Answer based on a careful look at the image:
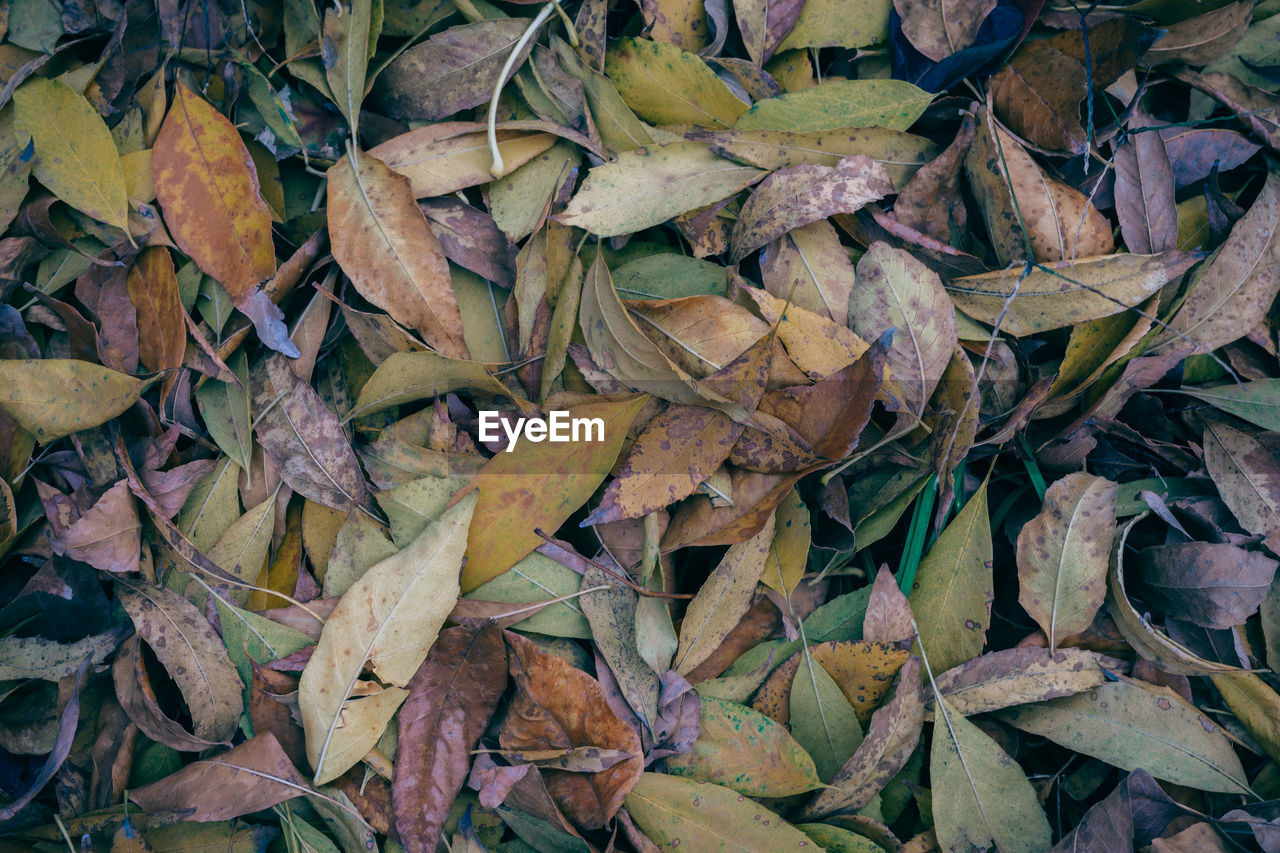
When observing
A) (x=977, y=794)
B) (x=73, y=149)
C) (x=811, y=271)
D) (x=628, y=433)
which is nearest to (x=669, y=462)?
(x=628, y=433)

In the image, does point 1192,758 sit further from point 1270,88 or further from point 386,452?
point 386,452

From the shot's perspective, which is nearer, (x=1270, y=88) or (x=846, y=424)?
(x=846, y=424)

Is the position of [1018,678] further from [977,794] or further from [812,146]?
[812,146]

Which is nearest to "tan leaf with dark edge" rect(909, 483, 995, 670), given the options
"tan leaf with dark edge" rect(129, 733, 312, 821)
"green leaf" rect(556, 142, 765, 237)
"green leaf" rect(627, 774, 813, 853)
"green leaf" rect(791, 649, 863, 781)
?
"green leaf" rect(791, 649, 863, 781)

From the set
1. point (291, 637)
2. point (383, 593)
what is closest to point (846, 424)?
point (383, 593)

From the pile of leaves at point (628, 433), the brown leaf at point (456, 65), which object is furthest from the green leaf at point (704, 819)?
the brown leaf at point (456, 65)
